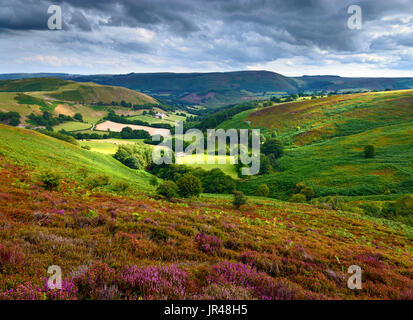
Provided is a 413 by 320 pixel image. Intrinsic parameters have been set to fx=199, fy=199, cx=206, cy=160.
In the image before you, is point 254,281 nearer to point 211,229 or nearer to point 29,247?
point 211,229

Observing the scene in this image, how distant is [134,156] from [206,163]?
30.4 meters

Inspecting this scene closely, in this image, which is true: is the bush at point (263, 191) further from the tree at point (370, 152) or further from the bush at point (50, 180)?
the bush at point (50, 180)

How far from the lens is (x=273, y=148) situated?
289 feet

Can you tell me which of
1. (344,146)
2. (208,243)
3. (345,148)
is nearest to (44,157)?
(208,243)

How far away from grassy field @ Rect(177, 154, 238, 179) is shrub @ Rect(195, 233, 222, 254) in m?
65.6

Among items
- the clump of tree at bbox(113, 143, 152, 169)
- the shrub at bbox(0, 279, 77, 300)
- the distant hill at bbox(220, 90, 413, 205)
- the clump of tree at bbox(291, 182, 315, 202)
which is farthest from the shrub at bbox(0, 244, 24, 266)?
the clump of tree at bbox(113, 143, 152, 169)

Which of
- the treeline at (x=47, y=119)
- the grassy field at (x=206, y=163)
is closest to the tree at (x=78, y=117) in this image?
the treeline at (x=47, y=119)

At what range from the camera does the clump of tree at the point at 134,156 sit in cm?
8019

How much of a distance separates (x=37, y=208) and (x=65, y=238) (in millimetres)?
5152

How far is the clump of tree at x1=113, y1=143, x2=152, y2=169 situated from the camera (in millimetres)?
80188

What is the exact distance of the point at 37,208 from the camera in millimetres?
10156

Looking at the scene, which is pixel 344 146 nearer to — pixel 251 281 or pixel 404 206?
pixel 404 206
